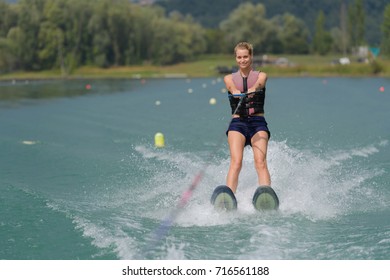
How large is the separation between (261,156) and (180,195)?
63.0 inches

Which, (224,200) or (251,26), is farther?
(251,26)

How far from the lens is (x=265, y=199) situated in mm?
6625

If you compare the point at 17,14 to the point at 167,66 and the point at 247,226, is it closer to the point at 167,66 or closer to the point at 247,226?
the point at 167,66

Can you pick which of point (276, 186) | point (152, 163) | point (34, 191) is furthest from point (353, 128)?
point (34, 191)

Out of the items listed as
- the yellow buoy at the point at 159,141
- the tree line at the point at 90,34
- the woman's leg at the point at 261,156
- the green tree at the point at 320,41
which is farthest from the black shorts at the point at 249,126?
the green tree at the point at 320,41

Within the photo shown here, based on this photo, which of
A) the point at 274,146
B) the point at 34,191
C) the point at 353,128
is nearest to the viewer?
the point at 34,191

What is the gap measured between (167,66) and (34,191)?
65.4 m

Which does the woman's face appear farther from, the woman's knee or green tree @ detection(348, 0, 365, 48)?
green tree @ detection(348, 0, 365, 48)

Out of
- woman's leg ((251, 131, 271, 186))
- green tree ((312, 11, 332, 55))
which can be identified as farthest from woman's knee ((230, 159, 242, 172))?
green tree ((312, 11, 332, 55))

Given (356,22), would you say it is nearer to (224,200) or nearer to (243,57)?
(243,57)

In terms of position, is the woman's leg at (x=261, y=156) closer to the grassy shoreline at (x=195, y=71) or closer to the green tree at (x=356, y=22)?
the grassy shoreline at (x=195, y=71)

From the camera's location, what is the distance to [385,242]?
6082 mm

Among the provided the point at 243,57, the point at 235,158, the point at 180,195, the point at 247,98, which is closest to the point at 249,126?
the point at 247,98

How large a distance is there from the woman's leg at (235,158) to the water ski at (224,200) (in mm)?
374
